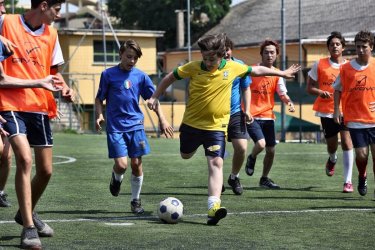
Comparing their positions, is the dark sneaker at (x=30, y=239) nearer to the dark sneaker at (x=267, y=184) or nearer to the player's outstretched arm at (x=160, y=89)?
the player's outstretched arm at (x=160, y=89)

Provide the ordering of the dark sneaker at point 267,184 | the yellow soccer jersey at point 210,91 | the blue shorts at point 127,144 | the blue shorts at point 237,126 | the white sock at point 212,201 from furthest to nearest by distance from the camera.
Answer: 1. the dark sneaker at point 267,184
2. the blue shorts at point 237,126
3. the blue shorts at point 127,144
4. the yellow soccer jersey at point 210,91
5. the white sock at point 212,201

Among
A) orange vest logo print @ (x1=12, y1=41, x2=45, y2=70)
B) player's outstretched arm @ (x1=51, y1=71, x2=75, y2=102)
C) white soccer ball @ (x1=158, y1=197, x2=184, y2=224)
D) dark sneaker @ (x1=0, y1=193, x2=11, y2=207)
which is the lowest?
dark sneaker @ (x1=0, y1=193, x2=11, y2=207)

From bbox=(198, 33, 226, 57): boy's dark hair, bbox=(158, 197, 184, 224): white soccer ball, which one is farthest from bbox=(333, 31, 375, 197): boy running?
bbox=(158, 197, 184, 224): white soccer ball

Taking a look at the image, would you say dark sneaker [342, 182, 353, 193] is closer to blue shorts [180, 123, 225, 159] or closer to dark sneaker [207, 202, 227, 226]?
blue shorts [180, 123, 225, 159]

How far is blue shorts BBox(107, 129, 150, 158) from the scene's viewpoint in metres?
10.3

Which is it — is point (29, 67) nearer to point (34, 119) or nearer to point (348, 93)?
point (34, 119)

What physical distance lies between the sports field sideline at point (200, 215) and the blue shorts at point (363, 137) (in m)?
0.67

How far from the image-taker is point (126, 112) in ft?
34.1

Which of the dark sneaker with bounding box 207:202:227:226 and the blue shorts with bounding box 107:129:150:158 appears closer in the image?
the dark sneaker with bounding box 207:202:227:226

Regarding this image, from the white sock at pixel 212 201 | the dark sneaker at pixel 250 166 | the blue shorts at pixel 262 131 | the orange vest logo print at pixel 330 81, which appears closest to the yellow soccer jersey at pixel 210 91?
the white sock at pixel 212 201

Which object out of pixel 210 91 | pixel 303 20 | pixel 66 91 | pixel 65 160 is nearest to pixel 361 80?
pixel 210 91

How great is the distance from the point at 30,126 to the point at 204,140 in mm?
2283

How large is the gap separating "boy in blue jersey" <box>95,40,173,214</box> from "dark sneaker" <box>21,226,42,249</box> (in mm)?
2796

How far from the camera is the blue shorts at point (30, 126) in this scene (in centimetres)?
776
